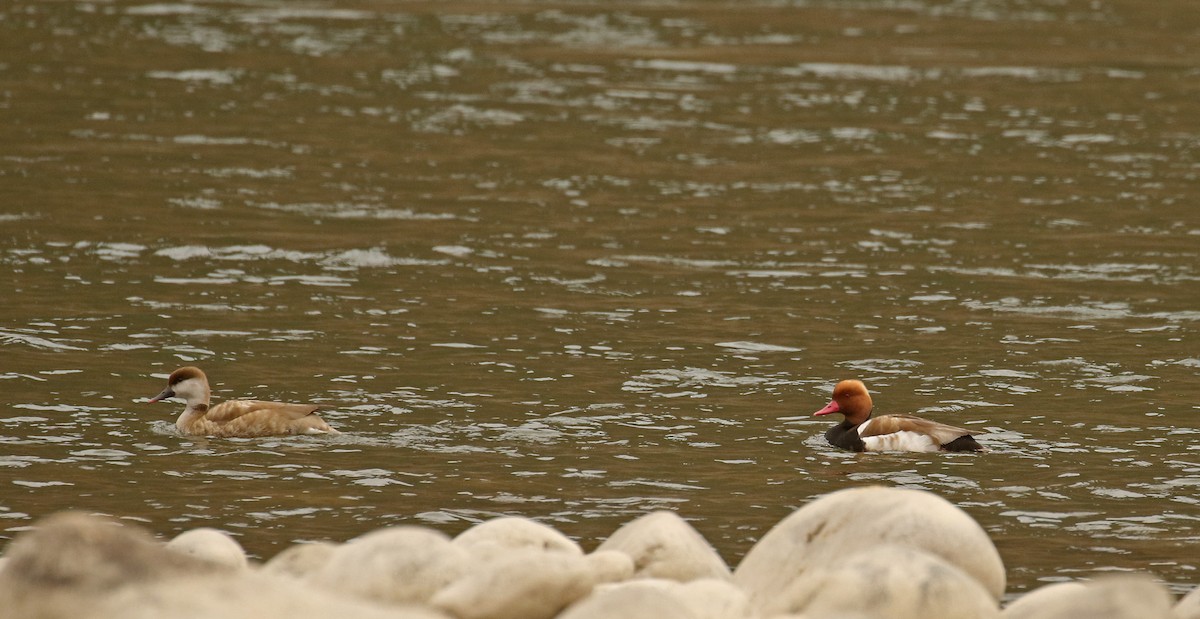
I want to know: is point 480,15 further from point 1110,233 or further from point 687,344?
point 687,344

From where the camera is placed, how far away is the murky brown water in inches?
540

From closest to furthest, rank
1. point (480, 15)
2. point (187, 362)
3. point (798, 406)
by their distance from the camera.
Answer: point (798, 406) → point (187, 362) → point (480, 15)

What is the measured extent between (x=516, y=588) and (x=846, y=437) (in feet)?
19.9

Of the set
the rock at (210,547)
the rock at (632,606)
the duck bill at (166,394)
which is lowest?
the rock at (210,547)

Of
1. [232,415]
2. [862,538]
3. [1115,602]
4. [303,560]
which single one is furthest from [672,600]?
[232,415]

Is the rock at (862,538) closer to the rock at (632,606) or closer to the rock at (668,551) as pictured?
the rock at (668,551)

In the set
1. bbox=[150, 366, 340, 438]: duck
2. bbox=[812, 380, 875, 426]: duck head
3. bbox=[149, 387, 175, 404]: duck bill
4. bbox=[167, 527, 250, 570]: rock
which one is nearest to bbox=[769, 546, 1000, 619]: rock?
bbox=[167, 527, 250, 570]: rock

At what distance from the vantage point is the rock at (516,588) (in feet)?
30.8

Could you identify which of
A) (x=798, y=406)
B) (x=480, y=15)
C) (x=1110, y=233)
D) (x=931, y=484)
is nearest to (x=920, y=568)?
(x=931, y=484)

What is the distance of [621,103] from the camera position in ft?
104

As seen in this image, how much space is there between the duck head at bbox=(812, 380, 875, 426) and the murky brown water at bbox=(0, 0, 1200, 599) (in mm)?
446

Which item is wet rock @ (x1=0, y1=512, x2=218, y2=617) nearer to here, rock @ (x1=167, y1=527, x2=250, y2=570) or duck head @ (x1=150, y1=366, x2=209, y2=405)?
rock @ (x1=167, y1=527, x2=250, y2=570)

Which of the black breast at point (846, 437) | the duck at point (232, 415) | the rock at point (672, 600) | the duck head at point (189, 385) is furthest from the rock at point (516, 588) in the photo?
the duck head at point (189, 385)

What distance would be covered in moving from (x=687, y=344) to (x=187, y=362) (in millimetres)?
4473
